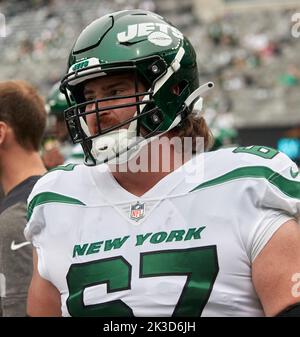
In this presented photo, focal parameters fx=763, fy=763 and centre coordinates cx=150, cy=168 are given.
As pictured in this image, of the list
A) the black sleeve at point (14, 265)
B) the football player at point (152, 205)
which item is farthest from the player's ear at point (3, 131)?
the football player at point (152, 205)

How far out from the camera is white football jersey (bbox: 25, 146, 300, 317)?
1.42 metres

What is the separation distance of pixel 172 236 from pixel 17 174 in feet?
3.04

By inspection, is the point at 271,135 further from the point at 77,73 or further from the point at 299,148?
the point at 77,73

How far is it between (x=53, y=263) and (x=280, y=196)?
48cm

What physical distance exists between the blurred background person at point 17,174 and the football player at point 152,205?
0.43 m

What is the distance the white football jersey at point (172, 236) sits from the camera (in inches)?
56.0

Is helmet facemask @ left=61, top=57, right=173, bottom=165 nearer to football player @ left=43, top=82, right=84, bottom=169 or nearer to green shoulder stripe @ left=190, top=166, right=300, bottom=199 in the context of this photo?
green shoulder stripe @ left=190, top=166, right=300, bottom=199

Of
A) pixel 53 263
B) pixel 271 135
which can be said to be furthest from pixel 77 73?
pixel 271 135

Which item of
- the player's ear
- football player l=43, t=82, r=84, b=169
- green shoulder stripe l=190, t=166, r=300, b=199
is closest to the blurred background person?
the player's ear
